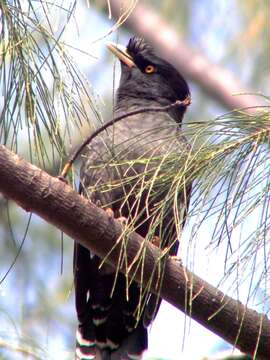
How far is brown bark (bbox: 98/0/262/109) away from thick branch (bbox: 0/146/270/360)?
11.4ft

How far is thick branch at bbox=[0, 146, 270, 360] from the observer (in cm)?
298

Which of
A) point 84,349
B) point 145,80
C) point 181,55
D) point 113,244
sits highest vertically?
point 181,55

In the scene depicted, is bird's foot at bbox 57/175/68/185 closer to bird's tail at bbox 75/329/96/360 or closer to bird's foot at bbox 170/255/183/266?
bird's foot at bbox 170/255/183/266

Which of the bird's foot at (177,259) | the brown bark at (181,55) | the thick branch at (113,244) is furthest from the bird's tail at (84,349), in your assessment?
the brown bark at (181,55)

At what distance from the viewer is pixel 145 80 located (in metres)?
4.96

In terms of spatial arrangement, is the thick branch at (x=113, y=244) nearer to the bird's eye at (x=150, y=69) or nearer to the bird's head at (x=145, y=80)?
the bird's head at (x=145, y=80)

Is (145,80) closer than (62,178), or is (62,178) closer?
(62,178)

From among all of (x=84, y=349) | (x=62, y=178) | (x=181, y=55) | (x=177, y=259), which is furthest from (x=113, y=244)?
(x=181, y=55)

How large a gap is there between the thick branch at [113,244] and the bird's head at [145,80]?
169 cm

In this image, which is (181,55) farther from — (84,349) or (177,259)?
(177,259)

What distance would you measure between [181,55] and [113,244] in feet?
12.8

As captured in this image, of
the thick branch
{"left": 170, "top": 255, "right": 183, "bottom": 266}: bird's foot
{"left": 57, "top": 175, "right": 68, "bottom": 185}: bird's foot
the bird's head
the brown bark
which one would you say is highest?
the brown bark

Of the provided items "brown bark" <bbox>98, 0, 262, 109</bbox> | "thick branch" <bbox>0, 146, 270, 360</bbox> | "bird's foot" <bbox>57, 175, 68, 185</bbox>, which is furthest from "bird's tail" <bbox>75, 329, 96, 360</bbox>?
"brown bark" <bbox>98, 0, 262, 109</bbox>

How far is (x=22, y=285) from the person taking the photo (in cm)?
524
